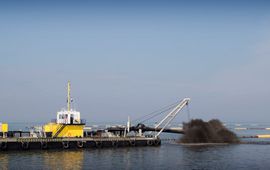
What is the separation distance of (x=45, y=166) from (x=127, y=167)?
1238 centimetres

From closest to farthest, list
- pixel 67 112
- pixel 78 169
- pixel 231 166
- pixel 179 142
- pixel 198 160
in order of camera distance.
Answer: pixel 78 169, pixel 231 166, pixel 198 160, pixel 67 112, pixel 179 142

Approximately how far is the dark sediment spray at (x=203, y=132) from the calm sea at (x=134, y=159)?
19.8 metres

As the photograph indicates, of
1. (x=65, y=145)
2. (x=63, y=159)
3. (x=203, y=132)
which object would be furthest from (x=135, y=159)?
(x=203, y=132)

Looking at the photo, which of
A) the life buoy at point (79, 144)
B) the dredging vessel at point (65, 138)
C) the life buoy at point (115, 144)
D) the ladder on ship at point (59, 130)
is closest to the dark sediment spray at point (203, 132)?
the dredging vessel at point (65, 138)

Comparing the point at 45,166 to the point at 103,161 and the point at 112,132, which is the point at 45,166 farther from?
the point at 112,132

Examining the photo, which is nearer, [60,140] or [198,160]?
[198,160]

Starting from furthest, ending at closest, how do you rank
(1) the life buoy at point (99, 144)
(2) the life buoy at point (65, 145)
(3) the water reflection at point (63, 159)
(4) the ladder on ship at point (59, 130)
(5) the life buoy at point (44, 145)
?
(1) the life buoy at point (99, 144), (4) the ladder on ship at point (59, 130), (2) the life buoy at point (65, 145), (5) the life buoy at point (44, 145), (3) the water reflection at point (63, 159)

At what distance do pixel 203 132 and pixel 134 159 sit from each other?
41381 mm

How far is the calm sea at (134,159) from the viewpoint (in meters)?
67.4

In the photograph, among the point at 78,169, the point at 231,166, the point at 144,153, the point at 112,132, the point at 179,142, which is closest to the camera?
the point at 78,169

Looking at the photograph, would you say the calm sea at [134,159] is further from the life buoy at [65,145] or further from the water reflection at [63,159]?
the life buoy at [65,145]

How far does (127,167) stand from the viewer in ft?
218

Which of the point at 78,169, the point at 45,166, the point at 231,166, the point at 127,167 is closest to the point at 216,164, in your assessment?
the point at 231,166

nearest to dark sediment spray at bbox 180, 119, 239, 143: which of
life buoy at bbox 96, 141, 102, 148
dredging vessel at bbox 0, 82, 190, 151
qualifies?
dredging vessel at bbox 0, 82, 190, 151
